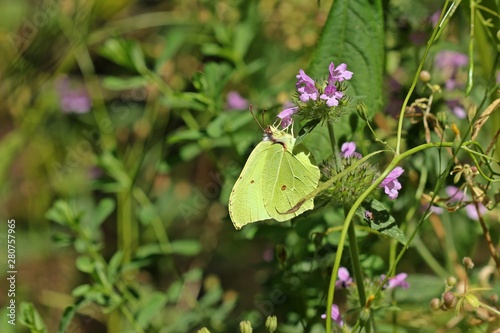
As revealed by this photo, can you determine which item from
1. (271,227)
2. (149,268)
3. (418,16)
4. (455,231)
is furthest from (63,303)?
(418,16)

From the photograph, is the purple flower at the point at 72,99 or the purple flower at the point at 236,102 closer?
the purple flower at the point at 236,102

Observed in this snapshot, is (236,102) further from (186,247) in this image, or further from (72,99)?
(72,99)

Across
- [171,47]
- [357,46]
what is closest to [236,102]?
[171,47]

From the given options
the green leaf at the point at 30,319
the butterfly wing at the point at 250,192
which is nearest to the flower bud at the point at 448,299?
the butterfly wing at the point at 250,192

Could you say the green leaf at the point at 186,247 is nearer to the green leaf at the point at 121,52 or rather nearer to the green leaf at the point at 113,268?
the green leaf at the point at 113,268

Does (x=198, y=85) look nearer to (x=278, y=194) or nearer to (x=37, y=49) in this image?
(x=278, y=194)

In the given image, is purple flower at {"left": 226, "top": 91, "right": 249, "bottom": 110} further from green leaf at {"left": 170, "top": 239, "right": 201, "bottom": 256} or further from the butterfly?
the butterfly

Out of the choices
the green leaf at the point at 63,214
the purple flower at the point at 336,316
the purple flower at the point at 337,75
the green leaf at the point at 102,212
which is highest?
the purple flower at the point at 337,75
